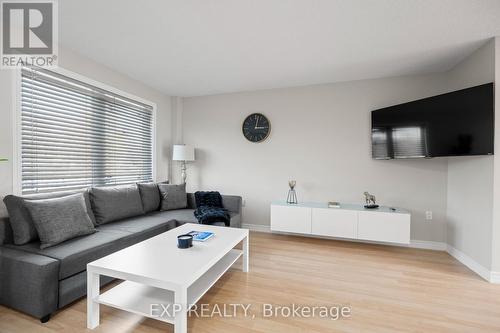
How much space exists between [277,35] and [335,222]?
7.69 feet

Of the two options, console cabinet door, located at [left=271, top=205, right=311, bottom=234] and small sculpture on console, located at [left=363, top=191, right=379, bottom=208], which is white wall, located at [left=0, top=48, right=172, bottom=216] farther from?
small sculpture on console, located at [left=363, top=191, right=379, bottom=208]

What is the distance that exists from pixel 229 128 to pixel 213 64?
4.18 ft

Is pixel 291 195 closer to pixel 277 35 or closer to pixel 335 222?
pixel 335 222

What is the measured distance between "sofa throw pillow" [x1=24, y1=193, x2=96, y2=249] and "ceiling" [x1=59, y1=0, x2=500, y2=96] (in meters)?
1.61

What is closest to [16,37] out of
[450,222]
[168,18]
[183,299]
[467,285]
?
[168,18]

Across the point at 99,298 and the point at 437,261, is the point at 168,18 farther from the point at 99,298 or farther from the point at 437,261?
the point at 437,261

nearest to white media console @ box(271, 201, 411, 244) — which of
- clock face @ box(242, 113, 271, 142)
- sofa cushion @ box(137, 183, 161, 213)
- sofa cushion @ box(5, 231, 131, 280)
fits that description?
clock face @ box(242, 113, 271, 142)

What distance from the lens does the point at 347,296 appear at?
188 cm

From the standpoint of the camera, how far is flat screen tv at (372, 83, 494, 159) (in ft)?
7.06

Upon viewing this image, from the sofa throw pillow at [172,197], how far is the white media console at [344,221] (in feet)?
4.60

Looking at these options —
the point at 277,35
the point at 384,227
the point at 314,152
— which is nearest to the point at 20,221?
the point at 277,35

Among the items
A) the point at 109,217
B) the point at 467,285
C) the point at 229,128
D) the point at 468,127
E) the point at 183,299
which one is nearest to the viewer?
the point at 183,299

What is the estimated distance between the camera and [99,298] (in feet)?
4.84

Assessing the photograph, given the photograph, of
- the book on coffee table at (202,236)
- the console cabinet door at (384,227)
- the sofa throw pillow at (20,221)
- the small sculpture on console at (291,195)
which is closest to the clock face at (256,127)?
the small sculpture on console at (291,195)
